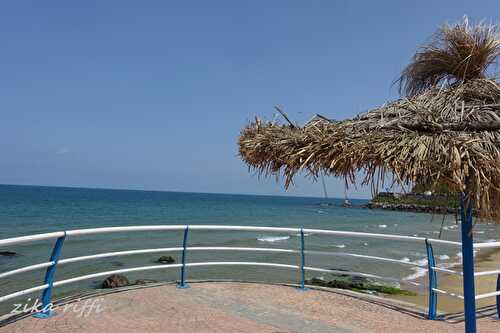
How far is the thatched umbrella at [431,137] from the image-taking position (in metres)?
2.32

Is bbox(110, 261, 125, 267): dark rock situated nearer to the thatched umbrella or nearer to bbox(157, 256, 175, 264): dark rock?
bbox(157, 256, 175, 264): dark rock

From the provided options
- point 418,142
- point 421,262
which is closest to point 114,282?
point 418,142

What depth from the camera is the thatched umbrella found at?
7.62 ft

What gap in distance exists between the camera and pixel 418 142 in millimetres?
2428

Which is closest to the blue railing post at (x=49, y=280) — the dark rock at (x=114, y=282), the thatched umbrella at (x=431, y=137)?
the thatched umbrella at (x=431, y=137)

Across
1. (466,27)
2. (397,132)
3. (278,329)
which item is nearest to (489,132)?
(397,132)

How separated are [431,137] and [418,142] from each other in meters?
0.10

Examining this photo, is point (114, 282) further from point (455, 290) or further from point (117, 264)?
point (455, 290)

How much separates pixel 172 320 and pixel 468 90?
350cm

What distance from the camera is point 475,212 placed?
114 inches

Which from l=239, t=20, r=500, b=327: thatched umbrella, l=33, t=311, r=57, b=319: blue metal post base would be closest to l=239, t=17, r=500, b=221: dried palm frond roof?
l=239, t=20, r=500, b=327: thatched umbrella

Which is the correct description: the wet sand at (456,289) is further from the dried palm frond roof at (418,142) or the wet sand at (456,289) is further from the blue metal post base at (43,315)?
the blue metal post base at (43,315)

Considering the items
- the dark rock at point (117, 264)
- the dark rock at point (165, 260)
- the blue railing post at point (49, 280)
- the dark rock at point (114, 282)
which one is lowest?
the dark rock at point (165, 260)

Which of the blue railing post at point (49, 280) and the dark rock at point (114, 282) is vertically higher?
the blue railing post at point (49, 280)
